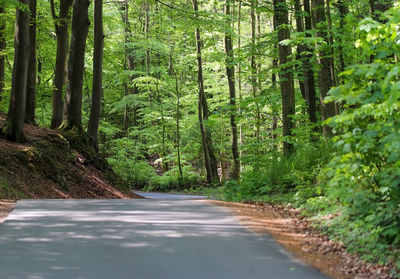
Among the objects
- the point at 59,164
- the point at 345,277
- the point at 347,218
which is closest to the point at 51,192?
the point at 59,164

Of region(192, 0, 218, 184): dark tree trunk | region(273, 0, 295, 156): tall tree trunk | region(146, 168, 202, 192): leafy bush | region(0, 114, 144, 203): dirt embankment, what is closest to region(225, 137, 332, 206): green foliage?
region(273, 0, 295, 156): tall tree trunk

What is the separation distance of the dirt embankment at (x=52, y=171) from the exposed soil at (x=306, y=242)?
262 inches

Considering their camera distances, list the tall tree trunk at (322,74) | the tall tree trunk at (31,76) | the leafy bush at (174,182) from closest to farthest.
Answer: the tall tree trunk at (322,74), the tall tree trunk at (31,76), the leafy bush at (174,182)

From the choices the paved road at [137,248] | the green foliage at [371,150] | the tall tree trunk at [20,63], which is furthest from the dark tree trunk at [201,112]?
the green foliage at [371,150]

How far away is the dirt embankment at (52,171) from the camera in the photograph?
13.1m

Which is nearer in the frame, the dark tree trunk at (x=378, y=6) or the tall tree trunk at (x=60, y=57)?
the dark tree trunk at (x=378, y=6)

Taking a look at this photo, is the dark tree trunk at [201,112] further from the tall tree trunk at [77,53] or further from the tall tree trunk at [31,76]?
the tall tree trunk at [31,76]

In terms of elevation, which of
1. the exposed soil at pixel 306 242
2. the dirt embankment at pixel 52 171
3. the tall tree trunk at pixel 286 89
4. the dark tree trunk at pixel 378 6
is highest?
the dark tree trunk at pixel 378 6

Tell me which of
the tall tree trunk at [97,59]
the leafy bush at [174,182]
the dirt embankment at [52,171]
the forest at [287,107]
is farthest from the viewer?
the leafy bush at [174,182]

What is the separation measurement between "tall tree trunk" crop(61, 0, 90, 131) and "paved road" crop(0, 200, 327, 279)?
974 cm

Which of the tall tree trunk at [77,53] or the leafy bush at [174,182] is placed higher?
the tall tree trunk at [77,53]

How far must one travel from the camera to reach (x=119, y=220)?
301 inches

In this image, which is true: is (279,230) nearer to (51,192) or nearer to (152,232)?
(152,232)

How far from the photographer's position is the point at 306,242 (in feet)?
20.6
